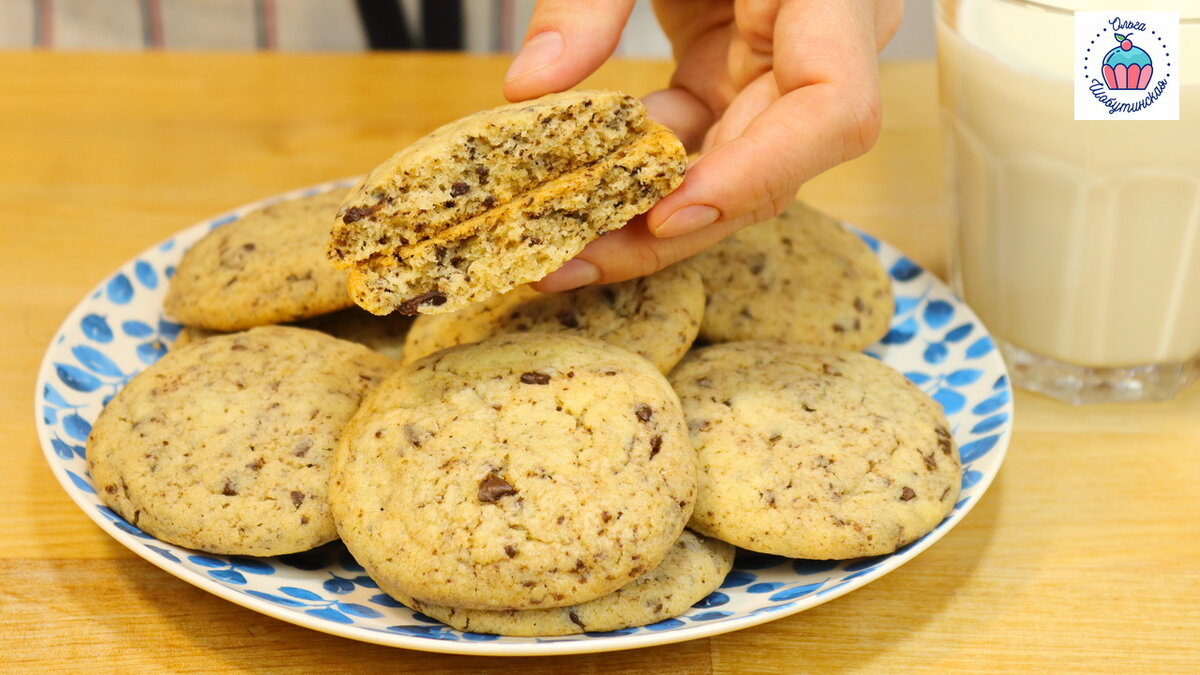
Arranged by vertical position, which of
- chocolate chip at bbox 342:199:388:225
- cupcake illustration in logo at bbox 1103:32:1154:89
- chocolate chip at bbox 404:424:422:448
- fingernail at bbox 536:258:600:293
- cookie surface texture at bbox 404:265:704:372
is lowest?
cookie surface texture at bbox 404:265:704:372

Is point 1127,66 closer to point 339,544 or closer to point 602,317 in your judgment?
point 602,317

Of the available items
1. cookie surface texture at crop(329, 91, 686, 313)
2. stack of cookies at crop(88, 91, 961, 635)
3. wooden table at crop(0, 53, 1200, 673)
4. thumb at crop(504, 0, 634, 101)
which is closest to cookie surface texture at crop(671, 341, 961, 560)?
stack of cookies at crop(88, 91, 961, 635)

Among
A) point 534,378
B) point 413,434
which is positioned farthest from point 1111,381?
point 413,434

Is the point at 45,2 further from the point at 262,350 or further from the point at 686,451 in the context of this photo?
the point at 686,451

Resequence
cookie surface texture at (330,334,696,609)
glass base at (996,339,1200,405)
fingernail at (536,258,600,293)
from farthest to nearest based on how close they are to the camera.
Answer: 1. glass base at (996,339,1200,405)
2. fingernail at (536,258,600,293)
3. cookie surface texture at (330,334,696,609)

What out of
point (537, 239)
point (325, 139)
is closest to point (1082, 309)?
point (537, 239)

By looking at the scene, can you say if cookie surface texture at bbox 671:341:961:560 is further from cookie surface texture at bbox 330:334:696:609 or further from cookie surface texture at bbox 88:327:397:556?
cookie surface texture at bbox 88:327:397:556
